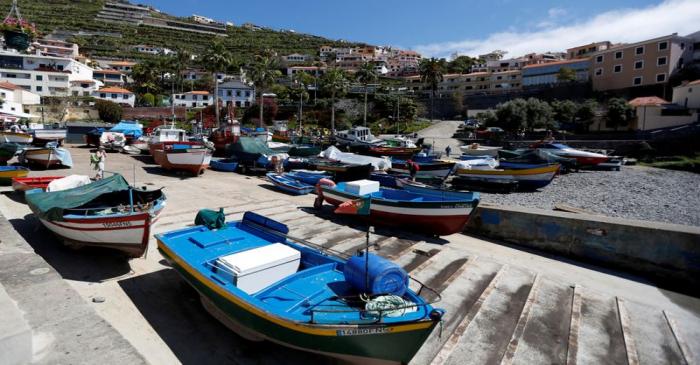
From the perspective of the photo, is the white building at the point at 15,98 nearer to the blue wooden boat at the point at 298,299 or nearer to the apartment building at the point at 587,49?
the blue wooden boat at the point at 298,299

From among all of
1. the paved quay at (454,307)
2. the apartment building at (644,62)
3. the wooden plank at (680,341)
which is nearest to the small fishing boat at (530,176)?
the paved quay at (454,307)

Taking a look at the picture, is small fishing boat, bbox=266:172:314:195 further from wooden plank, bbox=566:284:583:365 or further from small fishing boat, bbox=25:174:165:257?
wooden plank, bbox=566:284:583:365

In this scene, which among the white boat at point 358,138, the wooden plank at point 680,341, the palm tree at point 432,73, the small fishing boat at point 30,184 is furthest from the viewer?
the palm tree at point 432,73

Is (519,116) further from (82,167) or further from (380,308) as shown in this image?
(380,308)

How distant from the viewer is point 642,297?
899 cm

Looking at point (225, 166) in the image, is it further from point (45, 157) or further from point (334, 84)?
point (334, 84)

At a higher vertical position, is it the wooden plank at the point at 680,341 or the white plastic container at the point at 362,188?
the white plastic container at the point at 362,188

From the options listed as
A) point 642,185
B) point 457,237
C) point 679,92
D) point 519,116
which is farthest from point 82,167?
point 679,92

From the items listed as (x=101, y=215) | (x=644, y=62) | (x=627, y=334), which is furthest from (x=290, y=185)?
(x=644, y=62)

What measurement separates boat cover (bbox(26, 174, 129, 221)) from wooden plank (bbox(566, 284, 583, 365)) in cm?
1034

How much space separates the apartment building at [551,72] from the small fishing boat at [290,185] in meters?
68.1

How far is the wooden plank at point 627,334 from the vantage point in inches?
255

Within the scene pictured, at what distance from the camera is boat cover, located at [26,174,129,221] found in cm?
835

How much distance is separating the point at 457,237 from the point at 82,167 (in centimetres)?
2166
